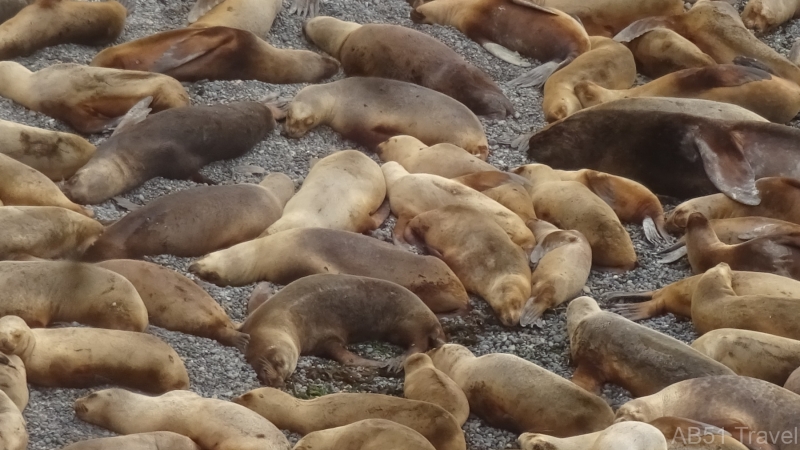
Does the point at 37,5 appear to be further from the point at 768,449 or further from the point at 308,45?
the point at 768,449

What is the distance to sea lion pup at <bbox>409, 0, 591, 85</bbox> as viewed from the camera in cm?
761

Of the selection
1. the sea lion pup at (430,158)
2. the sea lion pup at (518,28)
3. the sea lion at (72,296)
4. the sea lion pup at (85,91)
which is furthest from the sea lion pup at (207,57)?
the sea lion at (72,296)

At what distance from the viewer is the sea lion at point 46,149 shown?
5.49 m

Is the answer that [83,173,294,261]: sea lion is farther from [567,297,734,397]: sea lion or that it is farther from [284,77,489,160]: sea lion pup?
[567,297,734,397]: sea lion

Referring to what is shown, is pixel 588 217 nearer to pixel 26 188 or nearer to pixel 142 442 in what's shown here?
pixel 26 188

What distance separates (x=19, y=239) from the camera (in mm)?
4613

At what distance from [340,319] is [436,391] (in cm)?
63

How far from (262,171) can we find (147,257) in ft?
3.92

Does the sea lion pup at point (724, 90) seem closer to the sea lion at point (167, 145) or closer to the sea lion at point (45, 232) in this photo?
the sea lion at point (167, 145)

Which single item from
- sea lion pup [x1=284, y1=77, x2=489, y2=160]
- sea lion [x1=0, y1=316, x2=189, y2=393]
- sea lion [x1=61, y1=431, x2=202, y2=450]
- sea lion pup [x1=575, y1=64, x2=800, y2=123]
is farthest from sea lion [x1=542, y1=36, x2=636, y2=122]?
sea lion [x1=61, y1=431, x2=202, y2=450]

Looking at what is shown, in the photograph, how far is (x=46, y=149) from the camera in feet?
18.2

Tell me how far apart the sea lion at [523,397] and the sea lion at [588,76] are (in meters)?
2.91

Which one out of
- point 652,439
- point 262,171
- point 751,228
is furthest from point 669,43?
point 652,439

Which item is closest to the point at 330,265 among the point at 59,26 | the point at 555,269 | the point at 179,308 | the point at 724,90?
the point at 179,308
